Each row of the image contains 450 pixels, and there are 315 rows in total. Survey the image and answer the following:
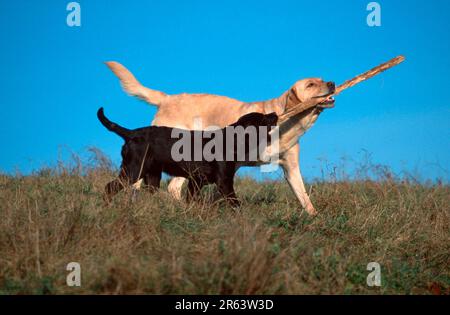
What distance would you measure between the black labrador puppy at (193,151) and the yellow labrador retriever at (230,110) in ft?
1.96

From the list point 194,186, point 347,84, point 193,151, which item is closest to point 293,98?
point 347,84

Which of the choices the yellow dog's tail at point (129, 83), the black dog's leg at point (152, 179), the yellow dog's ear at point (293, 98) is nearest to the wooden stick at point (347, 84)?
the yellow dog's ear at point (293, 98)

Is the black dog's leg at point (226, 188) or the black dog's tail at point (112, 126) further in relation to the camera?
the black dog's tail at point (112, 126)

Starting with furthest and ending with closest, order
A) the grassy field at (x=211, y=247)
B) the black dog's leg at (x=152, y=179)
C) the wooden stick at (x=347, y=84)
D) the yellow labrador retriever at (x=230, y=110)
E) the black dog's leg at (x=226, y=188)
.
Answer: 1. the yellow labrador retriever at (x=230, y=110)
2. the wooden stick at (x=347, y=84)
3. the black dog's leg at (x=152, y=179)
4. the black dog's leg at (x=226, y=188)
5. the grassy field at (x=211, y=247)

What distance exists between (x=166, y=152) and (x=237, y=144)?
89 centimetres

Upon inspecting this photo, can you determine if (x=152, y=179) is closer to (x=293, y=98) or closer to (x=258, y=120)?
(x=258, y=120)

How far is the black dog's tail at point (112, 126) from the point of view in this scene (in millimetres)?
6629

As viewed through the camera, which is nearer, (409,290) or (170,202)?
(409,290)

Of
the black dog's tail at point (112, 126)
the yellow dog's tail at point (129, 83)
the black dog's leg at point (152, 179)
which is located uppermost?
the yellow dog's tail at point (129, 83)

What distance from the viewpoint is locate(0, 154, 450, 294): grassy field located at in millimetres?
3580

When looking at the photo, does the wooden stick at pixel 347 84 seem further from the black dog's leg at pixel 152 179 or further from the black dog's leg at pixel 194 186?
the black dog's leg at pixel 152 179
